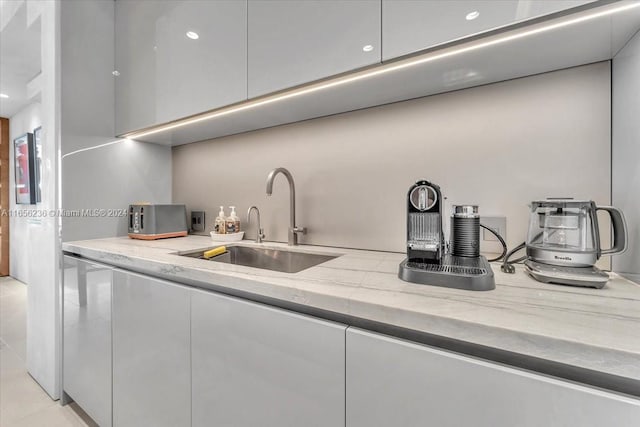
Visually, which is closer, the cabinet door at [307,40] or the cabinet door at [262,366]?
the cabinet door at [262,366]

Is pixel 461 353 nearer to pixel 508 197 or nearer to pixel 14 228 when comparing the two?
pixel 508 197

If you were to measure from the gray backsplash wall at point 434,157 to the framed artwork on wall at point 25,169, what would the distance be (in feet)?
12.1

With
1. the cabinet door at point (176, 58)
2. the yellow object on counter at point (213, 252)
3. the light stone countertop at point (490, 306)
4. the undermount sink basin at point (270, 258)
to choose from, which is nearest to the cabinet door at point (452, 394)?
the light stone countertop at point (490, 306)

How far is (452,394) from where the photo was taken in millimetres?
509

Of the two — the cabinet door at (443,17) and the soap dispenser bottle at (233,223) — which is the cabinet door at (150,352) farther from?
the cabinet door at (443,17)

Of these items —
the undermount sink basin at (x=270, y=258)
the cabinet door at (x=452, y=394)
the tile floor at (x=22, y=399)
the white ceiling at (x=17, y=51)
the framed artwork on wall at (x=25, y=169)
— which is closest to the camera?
the cabinet door at (x=452, y=394)

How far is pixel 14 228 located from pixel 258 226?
4.95 metres

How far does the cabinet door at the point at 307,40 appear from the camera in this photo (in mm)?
894

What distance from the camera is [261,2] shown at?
1103mm

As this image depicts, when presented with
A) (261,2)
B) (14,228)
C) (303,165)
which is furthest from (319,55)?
(14,228)

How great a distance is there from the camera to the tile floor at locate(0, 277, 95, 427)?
1.42 meters

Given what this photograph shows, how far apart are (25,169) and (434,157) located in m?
5.17

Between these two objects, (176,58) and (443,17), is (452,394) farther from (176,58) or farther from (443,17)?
(176,58)

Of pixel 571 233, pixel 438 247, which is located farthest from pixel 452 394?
pixel 571 233
